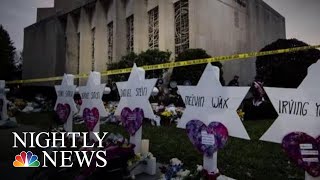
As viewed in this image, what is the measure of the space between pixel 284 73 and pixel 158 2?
14.2 meters

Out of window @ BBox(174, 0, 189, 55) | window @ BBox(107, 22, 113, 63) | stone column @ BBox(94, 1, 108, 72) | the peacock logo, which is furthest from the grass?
stone column @ BBox(94, 1, 108, 72)

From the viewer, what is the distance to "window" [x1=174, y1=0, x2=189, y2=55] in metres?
23.0

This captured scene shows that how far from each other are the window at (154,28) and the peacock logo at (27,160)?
2205cm

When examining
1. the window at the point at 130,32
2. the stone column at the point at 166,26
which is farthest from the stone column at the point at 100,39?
the stone column at the point at 166,26

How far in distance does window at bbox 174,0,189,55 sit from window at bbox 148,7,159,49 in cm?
343

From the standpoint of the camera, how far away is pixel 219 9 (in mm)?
23578

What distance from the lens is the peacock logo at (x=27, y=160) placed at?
15.8 feet

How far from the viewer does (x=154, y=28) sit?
27.3 metres

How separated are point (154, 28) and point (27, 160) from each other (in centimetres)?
2307

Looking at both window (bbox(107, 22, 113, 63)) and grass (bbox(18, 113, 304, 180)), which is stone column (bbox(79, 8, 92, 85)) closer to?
window (bbox(107, 22, 113, 63))

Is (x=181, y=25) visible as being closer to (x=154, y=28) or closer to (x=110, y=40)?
(x=154, y=28)

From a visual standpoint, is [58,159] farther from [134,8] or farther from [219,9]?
[134,8]

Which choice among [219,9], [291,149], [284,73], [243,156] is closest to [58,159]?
[291,149]

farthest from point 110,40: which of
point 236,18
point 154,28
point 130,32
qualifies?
point 236,18
